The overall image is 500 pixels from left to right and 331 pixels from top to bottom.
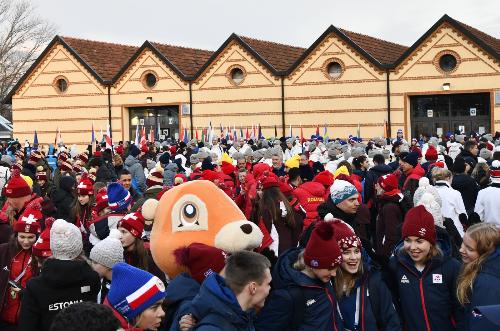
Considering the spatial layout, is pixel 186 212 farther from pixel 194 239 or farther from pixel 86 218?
pixel 86 218

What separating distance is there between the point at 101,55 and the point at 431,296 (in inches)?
1436

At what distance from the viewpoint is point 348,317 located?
211 inches

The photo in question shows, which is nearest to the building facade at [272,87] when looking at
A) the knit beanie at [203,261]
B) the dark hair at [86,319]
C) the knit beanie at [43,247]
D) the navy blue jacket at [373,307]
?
the navy blue jacket at [373,307]

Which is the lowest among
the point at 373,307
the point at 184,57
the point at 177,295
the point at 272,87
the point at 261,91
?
the point at 373,307

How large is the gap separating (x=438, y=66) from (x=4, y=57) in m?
34.6

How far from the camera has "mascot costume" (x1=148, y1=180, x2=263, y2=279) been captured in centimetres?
562

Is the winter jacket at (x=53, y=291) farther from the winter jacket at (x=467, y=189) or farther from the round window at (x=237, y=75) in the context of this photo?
the round window at (x=237, y=75)

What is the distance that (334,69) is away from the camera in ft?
110

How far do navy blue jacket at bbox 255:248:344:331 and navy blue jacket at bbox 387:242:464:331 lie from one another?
865 millimetres

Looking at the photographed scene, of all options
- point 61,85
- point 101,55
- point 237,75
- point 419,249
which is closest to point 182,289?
point 419,249

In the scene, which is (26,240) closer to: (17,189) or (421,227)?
(17,189)

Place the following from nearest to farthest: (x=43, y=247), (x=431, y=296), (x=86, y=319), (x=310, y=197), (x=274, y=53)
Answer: (x=86, y=319) → (x=431, y=296) → (x=43, y=247) → (x=310, y=197) → (x=274, y=53)

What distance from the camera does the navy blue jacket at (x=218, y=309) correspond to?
402cm

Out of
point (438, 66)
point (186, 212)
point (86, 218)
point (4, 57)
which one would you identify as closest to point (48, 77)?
point (4, 57)
